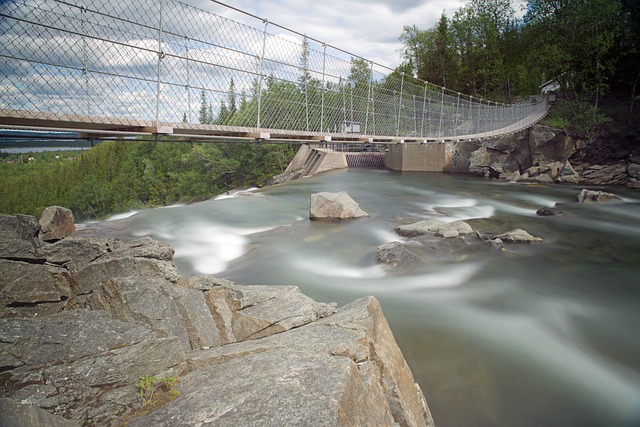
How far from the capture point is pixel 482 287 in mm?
7184

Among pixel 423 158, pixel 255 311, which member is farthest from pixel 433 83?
pixel 255 311

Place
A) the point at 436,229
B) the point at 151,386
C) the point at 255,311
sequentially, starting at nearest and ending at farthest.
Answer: the point at 151,386
the point at 255,311
the point at 436,229

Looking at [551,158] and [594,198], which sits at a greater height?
[551,158]

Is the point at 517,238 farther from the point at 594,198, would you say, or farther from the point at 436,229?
the point at 594,198

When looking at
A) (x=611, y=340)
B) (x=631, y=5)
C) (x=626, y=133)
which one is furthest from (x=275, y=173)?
(x=611, y=340)

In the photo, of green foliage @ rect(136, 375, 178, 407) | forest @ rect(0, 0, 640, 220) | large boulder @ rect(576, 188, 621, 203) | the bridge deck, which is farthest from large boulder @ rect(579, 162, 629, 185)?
green foliage @ rect(136, 375, 178, 407)

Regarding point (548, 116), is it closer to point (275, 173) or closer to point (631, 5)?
point (631, 5)

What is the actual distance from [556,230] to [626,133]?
56.5ft

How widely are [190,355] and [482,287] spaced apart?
5.58 metres

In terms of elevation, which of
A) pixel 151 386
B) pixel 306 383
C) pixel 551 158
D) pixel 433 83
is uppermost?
pixel 433 83

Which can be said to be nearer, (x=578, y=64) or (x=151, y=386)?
(x=151, y=386)

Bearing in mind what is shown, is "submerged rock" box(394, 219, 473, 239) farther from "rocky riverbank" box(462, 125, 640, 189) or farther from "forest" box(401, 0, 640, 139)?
"forest" box(401, 0, 640, 139)

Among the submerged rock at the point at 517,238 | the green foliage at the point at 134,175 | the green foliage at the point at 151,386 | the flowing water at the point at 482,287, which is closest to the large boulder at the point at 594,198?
the flowing water at the point at 482,287

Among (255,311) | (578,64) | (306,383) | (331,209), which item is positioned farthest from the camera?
(578,64)
